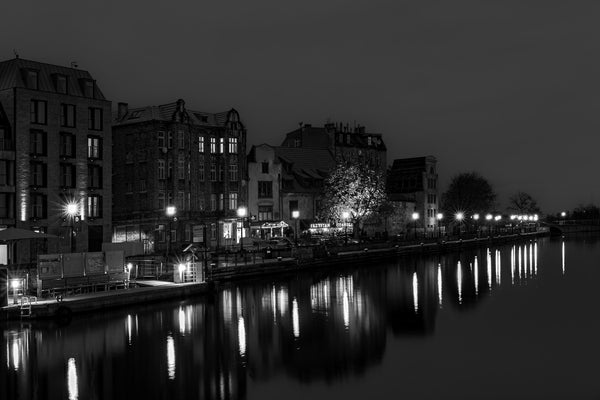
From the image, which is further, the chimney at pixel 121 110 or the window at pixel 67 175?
the chimney at pixel 121 110

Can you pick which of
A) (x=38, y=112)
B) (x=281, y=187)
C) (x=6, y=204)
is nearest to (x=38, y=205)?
(x=6, y=204)

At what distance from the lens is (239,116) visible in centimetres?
8250

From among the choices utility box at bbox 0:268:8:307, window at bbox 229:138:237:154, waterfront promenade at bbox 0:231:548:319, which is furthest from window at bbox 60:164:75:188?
utility box at bbox 0:268:8:307

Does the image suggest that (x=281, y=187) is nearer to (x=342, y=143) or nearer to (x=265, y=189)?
(x=265, y=189)

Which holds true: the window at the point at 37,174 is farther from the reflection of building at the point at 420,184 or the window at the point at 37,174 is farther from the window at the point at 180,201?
the reflection of building at the point at 420,184

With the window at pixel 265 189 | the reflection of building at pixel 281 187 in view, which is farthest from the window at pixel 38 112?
the window at pixel 265 189

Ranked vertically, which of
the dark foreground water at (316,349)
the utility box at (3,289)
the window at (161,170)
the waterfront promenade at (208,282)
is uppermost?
the window at (161,170)

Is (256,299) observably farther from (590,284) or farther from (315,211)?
(315,211)

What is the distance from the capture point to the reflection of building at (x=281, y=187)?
87188 mm

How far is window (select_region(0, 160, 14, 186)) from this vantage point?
58531mm

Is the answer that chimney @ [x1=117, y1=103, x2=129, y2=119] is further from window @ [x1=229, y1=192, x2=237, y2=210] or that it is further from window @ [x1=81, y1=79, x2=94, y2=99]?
window @ [x1=229, y1=192, x2=237, y2=210]

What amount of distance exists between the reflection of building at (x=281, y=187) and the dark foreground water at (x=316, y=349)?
103ft

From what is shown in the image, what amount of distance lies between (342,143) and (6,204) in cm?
7413

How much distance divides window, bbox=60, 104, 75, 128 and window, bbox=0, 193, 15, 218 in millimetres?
8343
